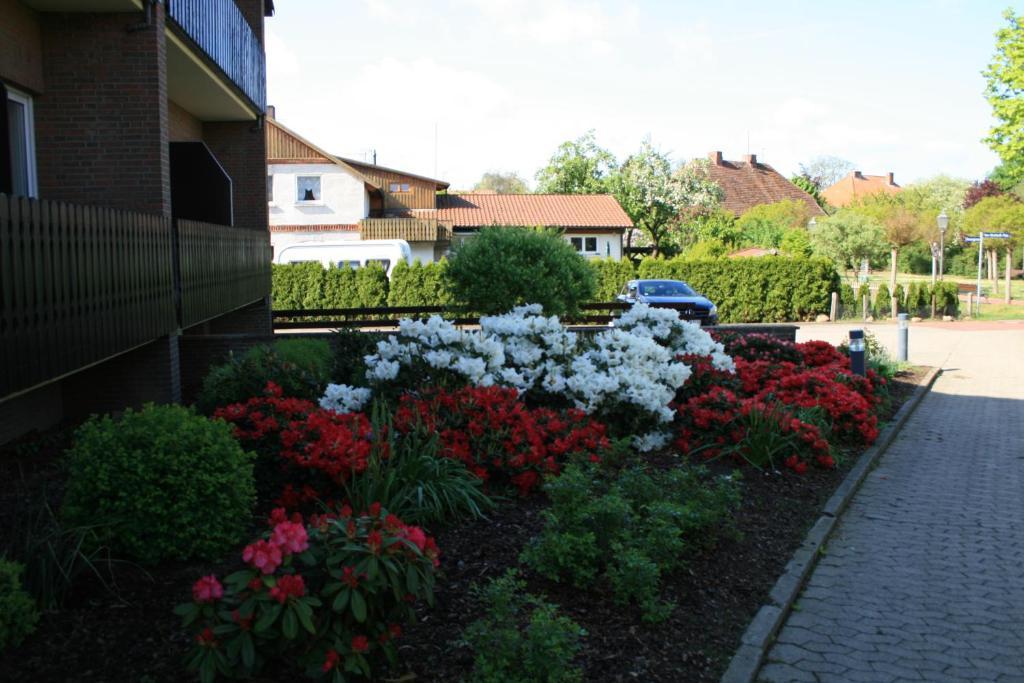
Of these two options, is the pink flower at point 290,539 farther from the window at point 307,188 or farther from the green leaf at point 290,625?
the window at point 307,188

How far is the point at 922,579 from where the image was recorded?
19.2ft

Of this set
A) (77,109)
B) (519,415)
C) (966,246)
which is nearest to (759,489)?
(519,415)

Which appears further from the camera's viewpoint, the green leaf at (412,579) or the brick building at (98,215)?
the brick building at (98,215)

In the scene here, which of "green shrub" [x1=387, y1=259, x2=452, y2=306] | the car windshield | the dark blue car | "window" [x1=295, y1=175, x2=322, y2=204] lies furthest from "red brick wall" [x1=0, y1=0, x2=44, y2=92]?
"window" [x1=295, y1=175, x2=322, y2=204]

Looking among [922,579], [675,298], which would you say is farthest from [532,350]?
[675,298]

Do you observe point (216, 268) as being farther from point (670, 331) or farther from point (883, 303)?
point (883, 303)

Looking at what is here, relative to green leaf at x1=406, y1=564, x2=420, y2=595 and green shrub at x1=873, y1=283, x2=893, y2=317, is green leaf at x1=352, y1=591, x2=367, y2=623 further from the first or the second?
green shrub at x1=873, y1=283, x2=893, y2=317

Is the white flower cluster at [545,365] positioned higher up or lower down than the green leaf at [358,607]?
higher up

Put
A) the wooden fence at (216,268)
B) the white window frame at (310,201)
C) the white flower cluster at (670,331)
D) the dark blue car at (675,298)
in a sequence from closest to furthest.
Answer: the white flower cluster at (670,331) → the wooden fence at (216,268) → the dark blue car at (675,298) → the white window frame at (310,201)

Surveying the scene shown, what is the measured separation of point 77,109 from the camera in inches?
380

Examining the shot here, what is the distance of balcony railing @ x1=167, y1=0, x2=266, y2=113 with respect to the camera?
36.1ft

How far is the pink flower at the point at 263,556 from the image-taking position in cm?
324

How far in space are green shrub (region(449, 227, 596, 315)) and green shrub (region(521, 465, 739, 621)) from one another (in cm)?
1161

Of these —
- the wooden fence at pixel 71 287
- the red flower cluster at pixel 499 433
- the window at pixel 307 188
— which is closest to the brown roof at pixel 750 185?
the window at pixel 307 188
